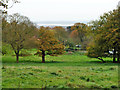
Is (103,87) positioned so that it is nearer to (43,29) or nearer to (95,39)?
(95,39)

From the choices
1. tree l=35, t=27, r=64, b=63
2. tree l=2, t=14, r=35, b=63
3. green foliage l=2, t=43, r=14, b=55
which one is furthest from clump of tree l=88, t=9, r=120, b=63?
green foliage l=2, t=43, r=14, b=55

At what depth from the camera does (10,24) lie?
29.0 meters

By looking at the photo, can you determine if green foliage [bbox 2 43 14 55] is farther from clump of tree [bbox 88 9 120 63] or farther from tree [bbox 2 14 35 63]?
clump of tree [bbox 88 9 120 63]

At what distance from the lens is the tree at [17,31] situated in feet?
94.0

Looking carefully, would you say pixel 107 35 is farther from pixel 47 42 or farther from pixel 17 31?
pixel 17 31

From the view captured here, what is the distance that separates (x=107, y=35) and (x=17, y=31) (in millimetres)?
14435

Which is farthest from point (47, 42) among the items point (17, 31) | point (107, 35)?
point (107, 35)

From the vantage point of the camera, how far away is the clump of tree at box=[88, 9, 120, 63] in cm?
2705

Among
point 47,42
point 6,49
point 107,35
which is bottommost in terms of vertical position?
point 6,49

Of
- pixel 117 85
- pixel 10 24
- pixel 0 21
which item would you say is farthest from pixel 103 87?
pixel 10 24

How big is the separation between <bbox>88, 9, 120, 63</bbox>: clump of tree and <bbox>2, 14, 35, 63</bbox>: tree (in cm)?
1121

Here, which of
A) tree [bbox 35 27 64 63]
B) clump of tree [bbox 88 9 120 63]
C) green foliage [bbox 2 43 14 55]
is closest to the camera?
clump of tree [bbox 88 9 120 63]

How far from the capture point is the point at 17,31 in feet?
96.3

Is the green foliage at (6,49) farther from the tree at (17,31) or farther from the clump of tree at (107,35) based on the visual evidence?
the clump of tree at (107,35)
